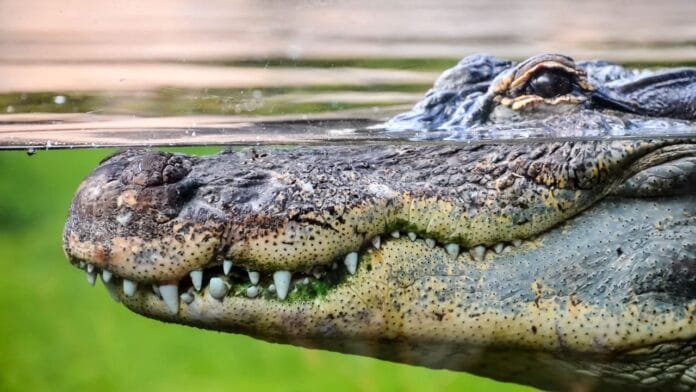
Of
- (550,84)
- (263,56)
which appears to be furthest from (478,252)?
(263,56)

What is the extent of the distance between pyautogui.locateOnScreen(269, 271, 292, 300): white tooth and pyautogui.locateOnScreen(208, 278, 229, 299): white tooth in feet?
0.46

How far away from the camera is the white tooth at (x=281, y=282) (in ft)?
7.38

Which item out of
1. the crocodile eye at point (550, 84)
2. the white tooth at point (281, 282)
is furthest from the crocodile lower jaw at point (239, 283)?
the crocodile eye at point (550, 84)

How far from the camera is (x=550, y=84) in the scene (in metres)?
2.88

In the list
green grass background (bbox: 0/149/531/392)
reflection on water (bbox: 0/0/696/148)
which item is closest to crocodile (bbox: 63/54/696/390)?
reflection on water (bbox: 0/0/696/148)

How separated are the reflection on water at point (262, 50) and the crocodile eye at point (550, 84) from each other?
98mm

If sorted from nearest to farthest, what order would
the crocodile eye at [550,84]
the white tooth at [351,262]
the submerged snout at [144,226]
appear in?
the submerged snout at [144,226]
the white tooth at [351,262]
the crocodile eye at [550,84]

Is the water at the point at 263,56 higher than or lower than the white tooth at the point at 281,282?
higher

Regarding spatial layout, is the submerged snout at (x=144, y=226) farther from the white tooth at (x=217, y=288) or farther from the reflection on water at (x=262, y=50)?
the reflection on water at (x=262, y=50)

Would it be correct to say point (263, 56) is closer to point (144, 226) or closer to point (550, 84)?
point (144, 226)

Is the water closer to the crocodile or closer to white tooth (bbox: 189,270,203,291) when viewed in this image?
the crocodile

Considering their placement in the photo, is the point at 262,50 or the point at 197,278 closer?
the point at 197,278

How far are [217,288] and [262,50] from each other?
2.73 ft

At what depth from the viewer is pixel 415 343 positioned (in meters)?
2.39
